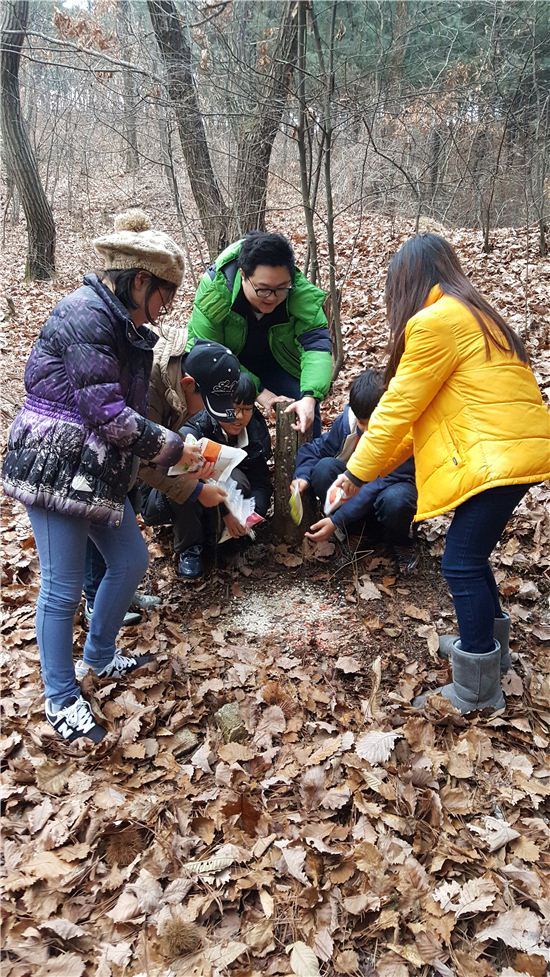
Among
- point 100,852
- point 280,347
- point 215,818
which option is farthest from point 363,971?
point 280,347

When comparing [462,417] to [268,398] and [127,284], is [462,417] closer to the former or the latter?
Answer: [127,284]

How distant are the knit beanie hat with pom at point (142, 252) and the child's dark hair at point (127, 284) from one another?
0.01 meters

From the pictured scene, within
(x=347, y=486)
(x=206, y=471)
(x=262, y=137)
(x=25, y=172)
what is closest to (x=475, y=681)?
(x=347, y=486)

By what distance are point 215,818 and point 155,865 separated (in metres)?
0.26

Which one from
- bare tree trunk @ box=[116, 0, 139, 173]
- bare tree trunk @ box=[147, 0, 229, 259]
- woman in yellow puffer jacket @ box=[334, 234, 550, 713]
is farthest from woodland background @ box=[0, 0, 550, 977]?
bare tree trunk @ box=[116, 0, 139, 173]

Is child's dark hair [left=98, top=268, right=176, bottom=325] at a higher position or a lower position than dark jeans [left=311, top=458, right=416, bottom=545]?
higher

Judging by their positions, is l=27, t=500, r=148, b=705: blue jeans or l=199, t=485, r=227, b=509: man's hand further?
l=199, t=485, r=227, b=509: man's hand

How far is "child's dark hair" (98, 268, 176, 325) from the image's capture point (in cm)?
219

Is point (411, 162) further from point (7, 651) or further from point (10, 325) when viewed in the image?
point (7, 651)

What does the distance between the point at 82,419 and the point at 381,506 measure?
6.42 feet

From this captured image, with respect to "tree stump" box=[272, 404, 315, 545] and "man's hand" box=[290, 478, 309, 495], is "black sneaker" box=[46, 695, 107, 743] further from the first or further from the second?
"tree stump" box=[272, 404, 315, 545]

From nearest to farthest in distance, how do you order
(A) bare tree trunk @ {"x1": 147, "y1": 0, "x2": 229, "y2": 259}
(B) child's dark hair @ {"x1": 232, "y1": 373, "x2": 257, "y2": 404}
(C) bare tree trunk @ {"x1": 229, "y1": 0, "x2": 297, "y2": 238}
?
1. (B) child's dark hair @ {"x1": 232, "y1": 373, "x2": 257, "y2": 404}
2. (C) bare tree trunk @ {"x1": 229, "y1": 0, "x2": 297, "y2": 238}
3. (A) bare tree trunk @ {"x1": 147, "y1": 0, "x2": 229, "y2": 259}

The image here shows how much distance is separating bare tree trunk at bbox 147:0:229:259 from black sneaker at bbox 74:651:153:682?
4649 millimetres

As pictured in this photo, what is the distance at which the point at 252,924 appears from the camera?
1917 mm
